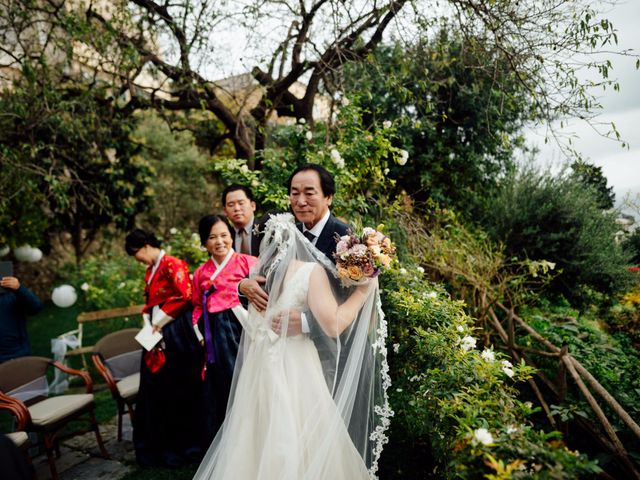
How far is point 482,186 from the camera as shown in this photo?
8.08 m

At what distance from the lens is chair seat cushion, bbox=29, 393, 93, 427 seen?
345cm

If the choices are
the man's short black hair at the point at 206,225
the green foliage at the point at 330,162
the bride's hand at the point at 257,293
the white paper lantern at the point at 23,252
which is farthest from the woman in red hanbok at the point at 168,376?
the white paper lantern at the point at 23,252

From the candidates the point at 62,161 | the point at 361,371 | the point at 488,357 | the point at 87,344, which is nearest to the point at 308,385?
the point at 361,371

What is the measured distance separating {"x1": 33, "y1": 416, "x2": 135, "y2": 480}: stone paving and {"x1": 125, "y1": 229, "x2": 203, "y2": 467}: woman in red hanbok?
0.95 feet

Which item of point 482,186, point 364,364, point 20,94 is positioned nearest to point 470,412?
point 364,364

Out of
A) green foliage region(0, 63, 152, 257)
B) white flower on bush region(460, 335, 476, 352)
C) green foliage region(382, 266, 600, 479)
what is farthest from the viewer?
green foliage region(0, 63, 152, 257)

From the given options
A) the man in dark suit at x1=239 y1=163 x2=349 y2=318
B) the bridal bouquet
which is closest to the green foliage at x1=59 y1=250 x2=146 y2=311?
the man in dark suit at x1=239 y1=163 x2=349 y2=318

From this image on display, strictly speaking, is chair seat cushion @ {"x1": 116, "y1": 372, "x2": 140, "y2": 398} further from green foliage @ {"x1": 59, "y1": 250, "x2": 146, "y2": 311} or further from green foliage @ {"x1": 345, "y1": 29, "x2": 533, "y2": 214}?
green foliage @ {"x1": 345, "y1": 29, "x2": 533, "y2": 214}

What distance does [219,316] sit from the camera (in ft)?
11.3

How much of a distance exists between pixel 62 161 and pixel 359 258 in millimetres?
9292

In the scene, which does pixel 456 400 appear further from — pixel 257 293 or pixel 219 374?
pixel 219 374

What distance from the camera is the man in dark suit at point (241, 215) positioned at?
3795 mm

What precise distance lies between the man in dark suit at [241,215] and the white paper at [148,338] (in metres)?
1.09

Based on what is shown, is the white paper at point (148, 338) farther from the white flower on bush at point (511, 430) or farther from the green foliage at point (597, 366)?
the green foliage at point (597, 366)
